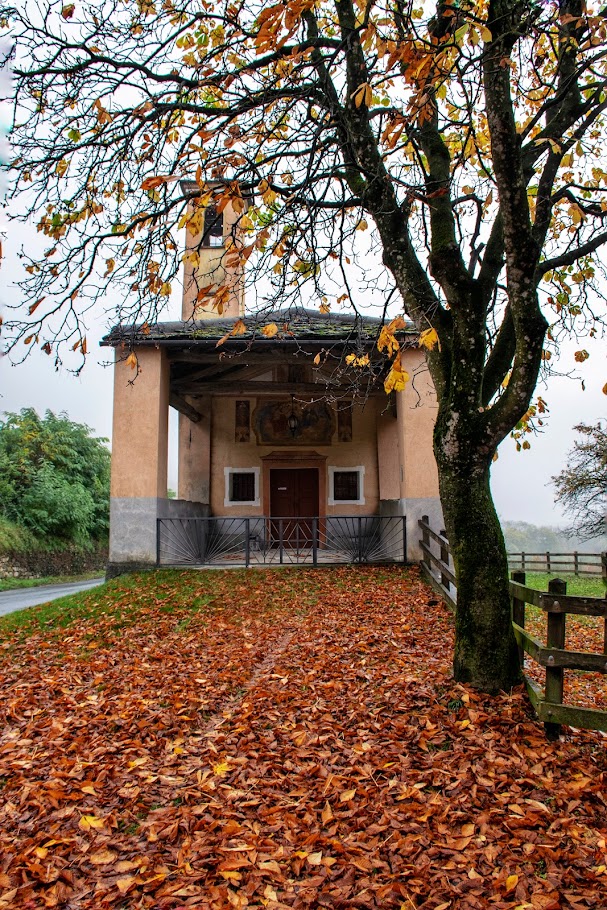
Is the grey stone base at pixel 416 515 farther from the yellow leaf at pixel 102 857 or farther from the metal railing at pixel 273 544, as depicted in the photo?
the yellow leaf at pixel 102 857

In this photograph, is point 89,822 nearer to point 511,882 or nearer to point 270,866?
point 270,866

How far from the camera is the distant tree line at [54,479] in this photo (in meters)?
21.2

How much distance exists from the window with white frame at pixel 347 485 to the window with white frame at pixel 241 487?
221 cm

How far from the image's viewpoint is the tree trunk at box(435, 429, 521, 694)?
461cm

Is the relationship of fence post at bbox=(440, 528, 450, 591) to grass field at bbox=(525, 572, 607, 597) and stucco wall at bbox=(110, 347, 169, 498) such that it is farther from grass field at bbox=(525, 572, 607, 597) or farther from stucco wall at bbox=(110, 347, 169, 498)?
grass field at bbox=(525, 572, 607, 597)

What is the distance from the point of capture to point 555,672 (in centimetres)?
399

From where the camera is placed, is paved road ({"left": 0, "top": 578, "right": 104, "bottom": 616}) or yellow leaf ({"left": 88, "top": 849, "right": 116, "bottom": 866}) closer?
yellow leaf ({"left": 88, "top": 849, "right": 116, "bottom": 866})

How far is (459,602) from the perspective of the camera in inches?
188

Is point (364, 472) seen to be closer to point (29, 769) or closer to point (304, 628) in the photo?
point (304, 628)

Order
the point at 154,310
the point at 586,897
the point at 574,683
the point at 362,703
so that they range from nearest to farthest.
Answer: the point at 586,897, the point at 362,703, the point at 154,310, the point at 574,683

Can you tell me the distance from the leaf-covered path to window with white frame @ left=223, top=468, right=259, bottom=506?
33.7 ft

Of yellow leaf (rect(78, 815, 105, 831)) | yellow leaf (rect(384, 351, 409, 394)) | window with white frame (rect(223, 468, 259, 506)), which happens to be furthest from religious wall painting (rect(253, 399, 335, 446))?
yellow leaf (rect(78, 815, 105, 831))

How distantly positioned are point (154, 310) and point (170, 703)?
3.76 m

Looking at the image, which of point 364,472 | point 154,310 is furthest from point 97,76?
point 364,472
